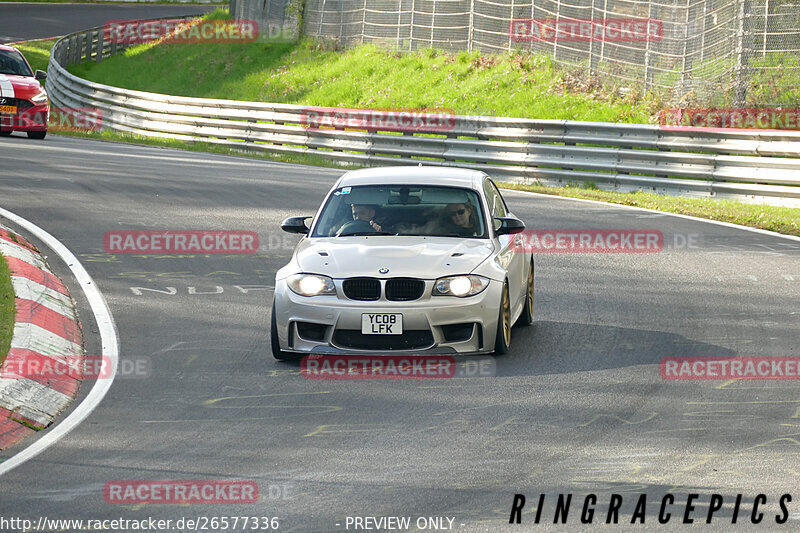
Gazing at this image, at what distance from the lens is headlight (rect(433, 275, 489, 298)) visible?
30.7 feet

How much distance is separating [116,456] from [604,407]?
3.18m

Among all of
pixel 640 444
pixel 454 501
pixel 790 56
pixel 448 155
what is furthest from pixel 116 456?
pixel 790 56

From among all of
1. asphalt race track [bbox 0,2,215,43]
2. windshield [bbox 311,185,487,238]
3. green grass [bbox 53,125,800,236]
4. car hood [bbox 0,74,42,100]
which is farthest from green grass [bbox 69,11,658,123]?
windshield [bbox 311,185,487,238]

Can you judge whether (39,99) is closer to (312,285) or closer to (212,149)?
(212,149)

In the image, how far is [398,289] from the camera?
9.34 m

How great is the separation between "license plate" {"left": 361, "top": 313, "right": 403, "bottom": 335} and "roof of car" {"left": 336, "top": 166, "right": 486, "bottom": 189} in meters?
1.79

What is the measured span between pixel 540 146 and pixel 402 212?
42.7 feet

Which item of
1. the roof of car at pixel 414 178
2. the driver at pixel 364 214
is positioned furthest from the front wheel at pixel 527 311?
the driver at pixel 364 214

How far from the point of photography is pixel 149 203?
17.6m

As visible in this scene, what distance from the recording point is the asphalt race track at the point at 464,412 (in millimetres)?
6200

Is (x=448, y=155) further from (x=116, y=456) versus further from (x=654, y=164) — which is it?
(x=116, y=456)

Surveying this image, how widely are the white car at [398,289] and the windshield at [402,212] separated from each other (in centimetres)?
1

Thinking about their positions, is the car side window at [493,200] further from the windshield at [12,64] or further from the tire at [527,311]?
the windshield at [12,64]

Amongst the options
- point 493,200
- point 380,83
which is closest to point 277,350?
point 493,200
